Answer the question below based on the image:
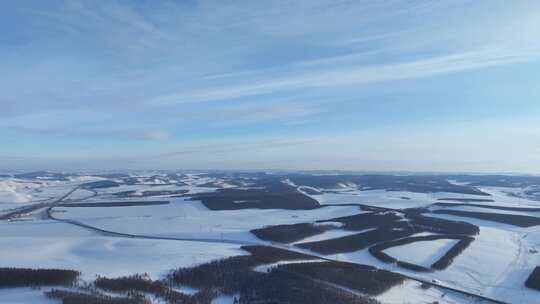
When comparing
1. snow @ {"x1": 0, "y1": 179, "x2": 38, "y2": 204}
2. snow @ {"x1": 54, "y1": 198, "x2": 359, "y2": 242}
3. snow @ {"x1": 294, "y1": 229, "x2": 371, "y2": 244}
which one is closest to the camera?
snow @ {"x1": 294, "y1": 229, "x2": 371, "y2": 244}

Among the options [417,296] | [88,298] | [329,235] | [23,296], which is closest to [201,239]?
[329,235]

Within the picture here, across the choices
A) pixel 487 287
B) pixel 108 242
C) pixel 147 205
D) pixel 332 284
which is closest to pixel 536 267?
pixel 487 287

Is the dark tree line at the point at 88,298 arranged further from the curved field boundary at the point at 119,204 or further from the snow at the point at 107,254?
the curved field boundary at the point at 119,204

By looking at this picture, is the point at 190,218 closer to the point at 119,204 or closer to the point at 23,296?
the point at 119,204

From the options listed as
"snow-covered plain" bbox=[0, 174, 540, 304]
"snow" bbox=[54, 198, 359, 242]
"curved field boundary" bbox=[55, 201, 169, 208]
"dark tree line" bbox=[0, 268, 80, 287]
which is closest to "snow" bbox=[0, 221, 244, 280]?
"snow-covered plain" bbox=[0, 174, 540, 304]

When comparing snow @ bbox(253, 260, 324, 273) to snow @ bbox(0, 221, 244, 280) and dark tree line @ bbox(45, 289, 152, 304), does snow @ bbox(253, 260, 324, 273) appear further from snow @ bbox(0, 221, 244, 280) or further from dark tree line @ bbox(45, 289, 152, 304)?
dark tree line @ bbox(45, 289, 152, 304)

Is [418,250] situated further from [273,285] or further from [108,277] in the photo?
[108,277]
